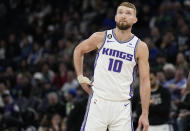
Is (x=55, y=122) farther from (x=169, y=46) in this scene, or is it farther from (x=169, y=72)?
(x=169, y=46)

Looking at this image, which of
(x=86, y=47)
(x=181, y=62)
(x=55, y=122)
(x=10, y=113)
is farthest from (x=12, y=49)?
(x=86, y=47)

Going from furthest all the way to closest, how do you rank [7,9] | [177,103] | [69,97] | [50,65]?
[7,9]
[50,65]
[69,97]
[177,103]

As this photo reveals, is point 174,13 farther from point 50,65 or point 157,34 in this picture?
point 50,65

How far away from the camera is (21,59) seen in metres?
16.8

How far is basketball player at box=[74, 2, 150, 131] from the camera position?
19.2 ft

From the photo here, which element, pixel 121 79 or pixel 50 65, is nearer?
pixel 121 79

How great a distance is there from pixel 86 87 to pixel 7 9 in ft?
48.4

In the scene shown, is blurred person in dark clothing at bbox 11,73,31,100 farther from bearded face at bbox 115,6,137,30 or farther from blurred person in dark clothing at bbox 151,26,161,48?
bearded face at bbox 115,6,137,30

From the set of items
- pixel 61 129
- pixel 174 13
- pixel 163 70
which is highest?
pixel 174 13

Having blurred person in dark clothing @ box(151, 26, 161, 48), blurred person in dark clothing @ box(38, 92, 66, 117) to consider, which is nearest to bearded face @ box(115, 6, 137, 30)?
blurred person in dark clothing @ box(38, 92, 66, 117)

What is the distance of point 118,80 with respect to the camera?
231 inches

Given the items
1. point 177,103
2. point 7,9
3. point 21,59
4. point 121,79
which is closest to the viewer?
point 121,79

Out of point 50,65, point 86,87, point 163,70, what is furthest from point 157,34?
point 86,87

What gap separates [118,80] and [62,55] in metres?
9.95
